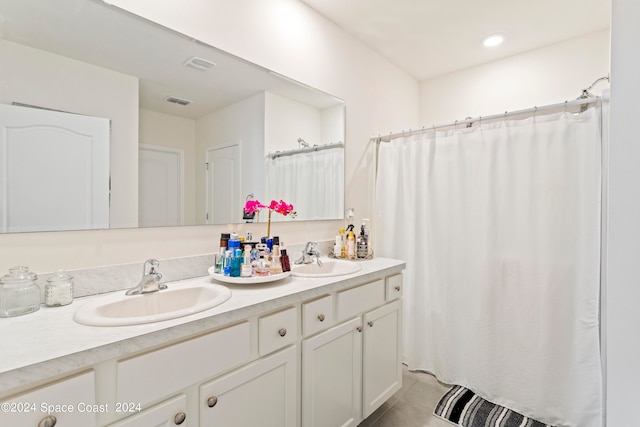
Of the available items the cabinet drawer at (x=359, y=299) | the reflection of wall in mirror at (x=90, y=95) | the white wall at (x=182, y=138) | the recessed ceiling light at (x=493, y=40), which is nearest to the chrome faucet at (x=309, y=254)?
the cabinet drawer at (x=359, y=299)

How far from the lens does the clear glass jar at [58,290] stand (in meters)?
0.99

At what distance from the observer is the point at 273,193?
1.73 meters

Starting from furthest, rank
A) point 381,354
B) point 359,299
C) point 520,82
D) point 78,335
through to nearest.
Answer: point 520,82, point 381,354, point 359,299, point 78,335

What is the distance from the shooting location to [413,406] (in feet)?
6.08

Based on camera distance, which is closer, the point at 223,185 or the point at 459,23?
the point at 223,185

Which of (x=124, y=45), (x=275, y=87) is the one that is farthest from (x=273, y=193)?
(x=124, y=45)

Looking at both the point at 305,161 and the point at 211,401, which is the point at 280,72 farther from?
the point at 211,401

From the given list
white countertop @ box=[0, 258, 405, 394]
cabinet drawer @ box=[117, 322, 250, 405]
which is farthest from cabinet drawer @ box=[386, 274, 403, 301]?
cabinet drawer @ box=[117, 322, 250, 405]

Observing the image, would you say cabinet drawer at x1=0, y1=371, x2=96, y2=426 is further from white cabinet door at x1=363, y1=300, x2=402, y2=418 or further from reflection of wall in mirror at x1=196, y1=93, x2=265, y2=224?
white cabinet door at x1=363, y1=300, x2=402, y2=418

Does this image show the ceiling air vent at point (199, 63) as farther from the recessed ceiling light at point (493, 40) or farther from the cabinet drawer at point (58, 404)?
the recessed ceiling light at point (493, 40)

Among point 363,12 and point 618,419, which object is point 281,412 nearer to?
point 618,419

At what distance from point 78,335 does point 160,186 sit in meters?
0.72

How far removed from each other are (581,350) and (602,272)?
0.45 metres

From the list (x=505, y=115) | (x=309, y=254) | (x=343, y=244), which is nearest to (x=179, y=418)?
(x=309, y=254)
